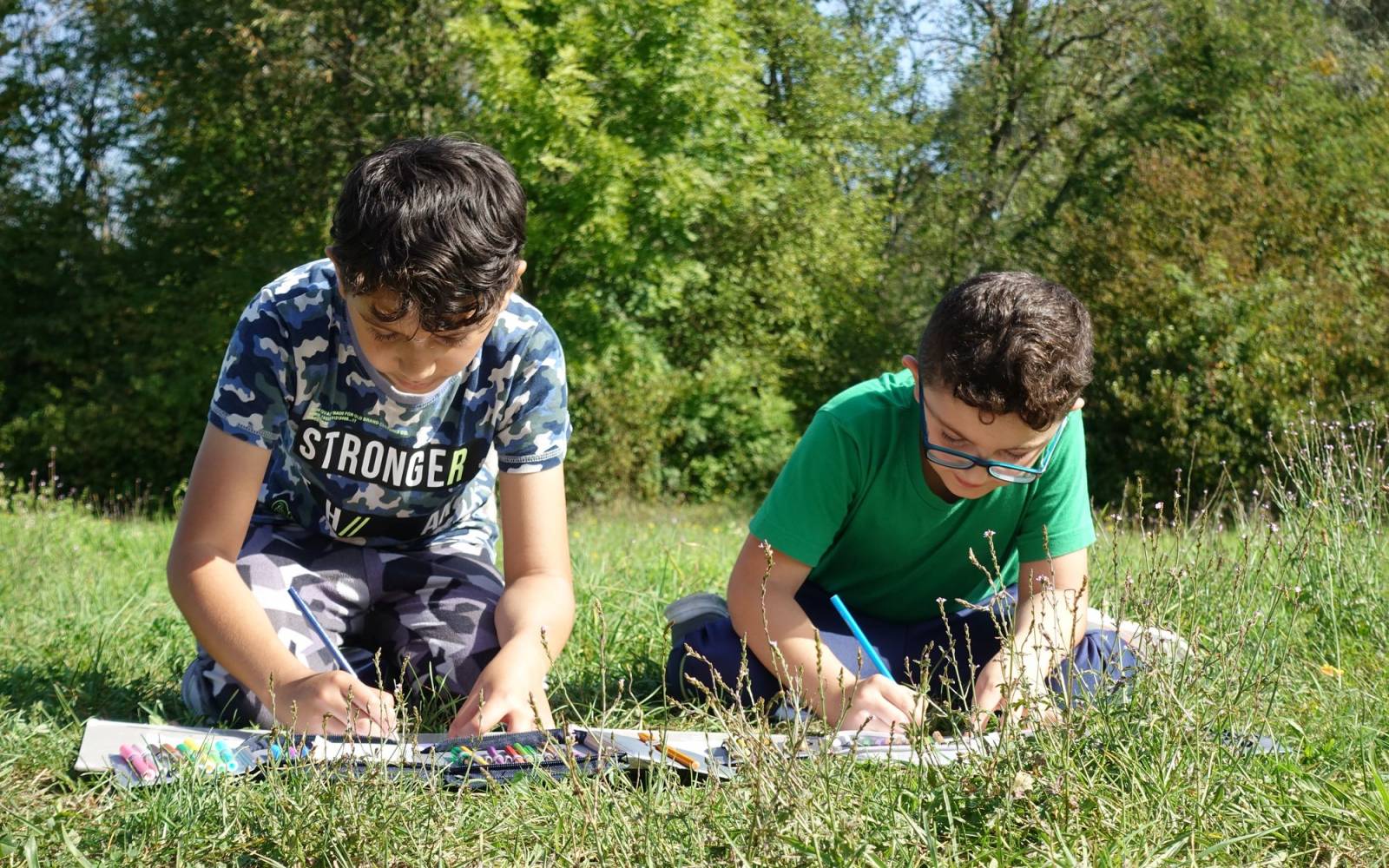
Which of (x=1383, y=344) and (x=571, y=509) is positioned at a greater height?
(x=1383, y=344)

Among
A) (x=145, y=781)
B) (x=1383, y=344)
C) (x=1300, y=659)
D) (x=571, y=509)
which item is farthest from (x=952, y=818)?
(x=571, y=509)

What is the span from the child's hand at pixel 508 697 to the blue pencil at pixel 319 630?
0.29 m

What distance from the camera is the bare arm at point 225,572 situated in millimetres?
2674

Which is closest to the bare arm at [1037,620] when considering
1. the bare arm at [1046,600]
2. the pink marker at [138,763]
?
the bare arm at [1046,600]

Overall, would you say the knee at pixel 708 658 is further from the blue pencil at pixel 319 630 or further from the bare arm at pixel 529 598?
the blue pencil at pixel 319 630

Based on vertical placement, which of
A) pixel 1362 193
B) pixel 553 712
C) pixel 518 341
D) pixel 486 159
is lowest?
pixel 553 712

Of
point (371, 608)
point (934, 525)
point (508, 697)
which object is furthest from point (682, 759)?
point (371, 608)

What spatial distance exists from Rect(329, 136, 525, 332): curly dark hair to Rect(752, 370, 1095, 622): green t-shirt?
2.78 feet

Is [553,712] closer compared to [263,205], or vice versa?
[553,712]

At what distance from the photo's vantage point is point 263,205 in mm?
15922

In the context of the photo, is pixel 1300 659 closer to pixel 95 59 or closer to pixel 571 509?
pixel 571 509

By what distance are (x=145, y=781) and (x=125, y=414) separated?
15.5 metres

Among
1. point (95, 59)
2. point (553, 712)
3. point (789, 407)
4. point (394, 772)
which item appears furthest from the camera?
point (789, 407)

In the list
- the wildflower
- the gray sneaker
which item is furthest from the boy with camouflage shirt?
the wildflower
